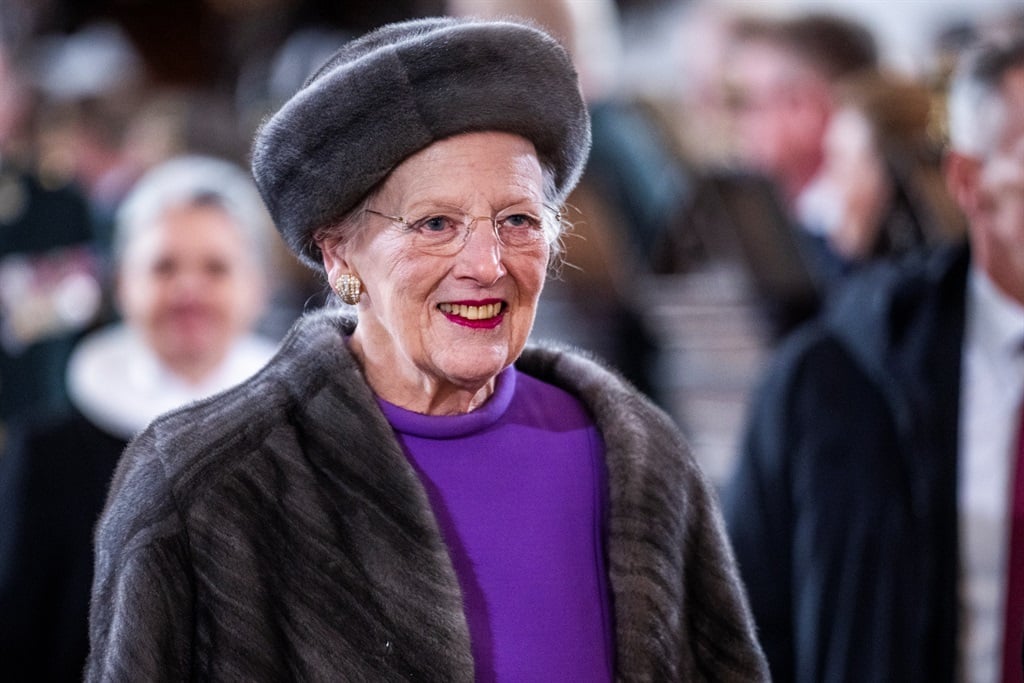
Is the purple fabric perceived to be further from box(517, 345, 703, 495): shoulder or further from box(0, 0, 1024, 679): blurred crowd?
box(0, 0, 1024, 679): blurred crowd

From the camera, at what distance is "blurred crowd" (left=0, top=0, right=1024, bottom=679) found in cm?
435

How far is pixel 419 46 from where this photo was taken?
1.77 meters

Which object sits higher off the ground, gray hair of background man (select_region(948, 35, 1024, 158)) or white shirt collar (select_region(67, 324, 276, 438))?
gray hair of background man (select_region(948, 35, 1024, 158))

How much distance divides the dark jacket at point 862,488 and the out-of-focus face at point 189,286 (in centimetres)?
129

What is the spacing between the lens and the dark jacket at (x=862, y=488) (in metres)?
2.55

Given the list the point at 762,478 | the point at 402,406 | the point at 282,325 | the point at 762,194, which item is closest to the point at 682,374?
the point at 762,194

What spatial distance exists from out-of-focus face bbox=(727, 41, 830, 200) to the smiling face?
3.12 metres

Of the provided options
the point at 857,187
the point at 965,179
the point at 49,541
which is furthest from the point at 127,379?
the point at 857,187

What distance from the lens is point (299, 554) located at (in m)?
1.76

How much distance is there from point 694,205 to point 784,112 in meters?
0.45

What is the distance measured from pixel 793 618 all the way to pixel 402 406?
3.70 ft

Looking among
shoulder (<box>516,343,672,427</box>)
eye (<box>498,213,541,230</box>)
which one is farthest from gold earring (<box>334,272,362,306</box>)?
shoulder (<box>516,343,672,427</box>)

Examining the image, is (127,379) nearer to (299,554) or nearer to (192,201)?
(192,201)

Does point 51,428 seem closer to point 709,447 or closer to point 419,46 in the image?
point 419,46
